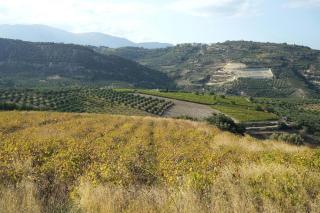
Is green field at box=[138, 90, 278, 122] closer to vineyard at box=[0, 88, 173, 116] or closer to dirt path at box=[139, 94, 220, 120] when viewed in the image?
dirt path at box=[139, 94, 220, 120]

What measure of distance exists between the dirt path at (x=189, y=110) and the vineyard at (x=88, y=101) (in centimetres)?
194

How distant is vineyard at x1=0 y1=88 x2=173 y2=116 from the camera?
3497 inches

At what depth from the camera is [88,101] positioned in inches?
3947

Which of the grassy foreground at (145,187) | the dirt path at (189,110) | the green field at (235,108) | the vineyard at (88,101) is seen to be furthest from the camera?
the dirt path at (189,110)

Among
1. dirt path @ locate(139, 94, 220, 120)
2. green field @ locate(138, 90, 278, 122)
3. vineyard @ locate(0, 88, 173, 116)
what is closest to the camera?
vineyard @ locate(0, 88, 173, 116)

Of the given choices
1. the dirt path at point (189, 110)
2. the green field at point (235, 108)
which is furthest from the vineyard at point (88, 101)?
the green field at point (235, 108)

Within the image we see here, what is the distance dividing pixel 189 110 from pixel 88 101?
78.5 ft

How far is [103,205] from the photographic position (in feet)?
30.0

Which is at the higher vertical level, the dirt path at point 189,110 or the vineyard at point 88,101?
the vineyard at point 88,101

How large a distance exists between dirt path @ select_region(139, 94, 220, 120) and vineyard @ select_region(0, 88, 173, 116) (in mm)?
1939

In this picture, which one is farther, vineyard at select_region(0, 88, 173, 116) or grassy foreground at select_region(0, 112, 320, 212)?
vineyard at select_region(0, 88, 173, 116)

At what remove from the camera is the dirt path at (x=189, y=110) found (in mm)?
95000

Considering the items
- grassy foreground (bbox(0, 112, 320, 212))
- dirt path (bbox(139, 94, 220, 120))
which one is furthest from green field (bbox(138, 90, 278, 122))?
grassy foreground (bbox(0, 112, 320, 212))

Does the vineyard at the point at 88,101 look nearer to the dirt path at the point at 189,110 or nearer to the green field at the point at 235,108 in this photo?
the dirt path at the point at 189,110
